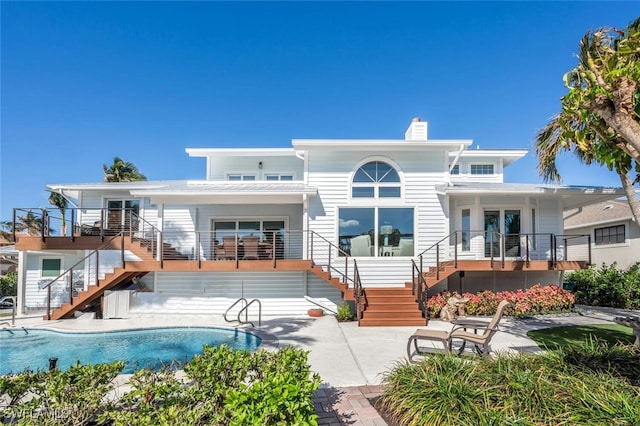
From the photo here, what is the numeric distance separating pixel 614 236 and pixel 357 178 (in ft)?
53.4

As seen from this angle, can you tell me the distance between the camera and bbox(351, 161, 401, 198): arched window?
13.0m

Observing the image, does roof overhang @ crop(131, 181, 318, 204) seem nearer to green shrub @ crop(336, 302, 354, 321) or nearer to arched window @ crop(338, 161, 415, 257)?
arched window @ crop(338, 161, 415, 257)

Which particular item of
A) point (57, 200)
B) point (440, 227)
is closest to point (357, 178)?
point (440, 227)

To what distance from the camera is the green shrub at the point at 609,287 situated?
45.3 feet

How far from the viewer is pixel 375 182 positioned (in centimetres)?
1298

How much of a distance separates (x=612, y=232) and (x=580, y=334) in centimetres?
1396

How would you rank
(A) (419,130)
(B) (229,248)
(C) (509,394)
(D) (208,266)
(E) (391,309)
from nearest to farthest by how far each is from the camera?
(C) (509,394), (E) (391,309), (D) (208,266), (B) (229,248), (A) (419,130)

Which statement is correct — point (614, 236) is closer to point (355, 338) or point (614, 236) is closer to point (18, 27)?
point (355, 338)

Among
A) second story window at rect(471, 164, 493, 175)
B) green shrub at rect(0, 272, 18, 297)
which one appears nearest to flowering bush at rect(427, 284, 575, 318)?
second story window at rect(471, 164, 493, 175)

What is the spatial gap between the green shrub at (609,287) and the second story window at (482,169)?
668cm

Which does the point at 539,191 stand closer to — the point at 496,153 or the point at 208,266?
the point at 496,153

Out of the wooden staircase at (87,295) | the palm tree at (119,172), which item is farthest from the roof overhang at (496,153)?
the palm tree at (119,172)

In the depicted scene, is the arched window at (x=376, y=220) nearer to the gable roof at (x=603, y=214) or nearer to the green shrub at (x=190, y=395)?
the green shrub at (x=190, y=395)

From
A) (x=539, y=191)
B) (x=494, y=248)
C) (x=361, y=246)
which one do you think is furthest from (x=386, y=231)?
(x=539, y=191)
